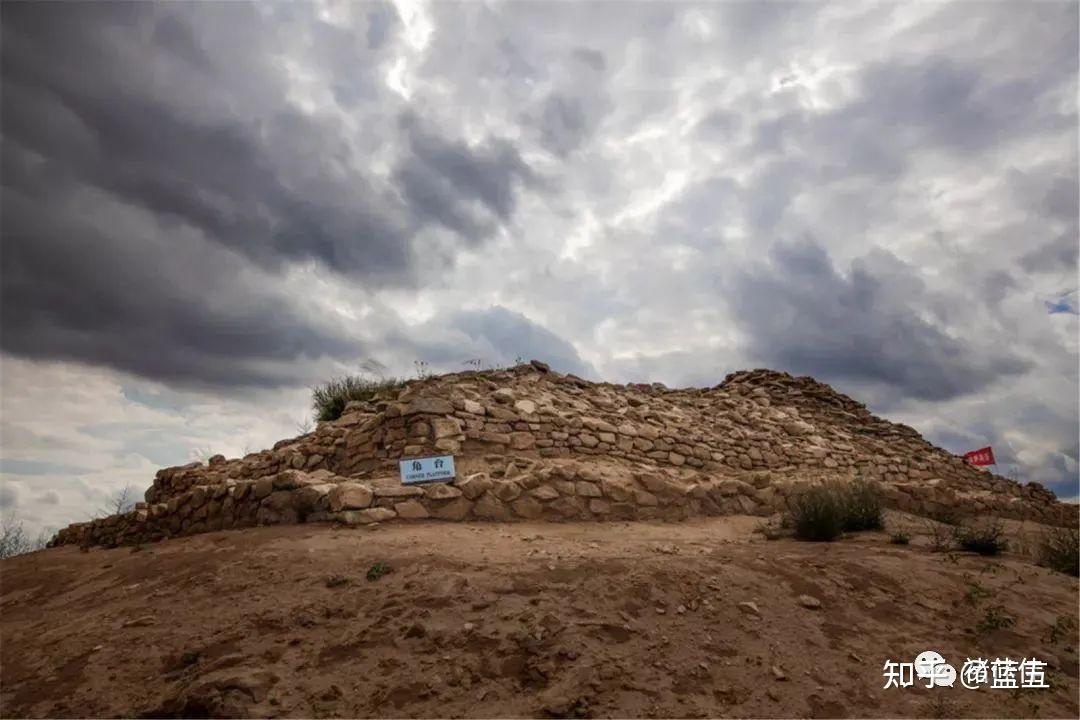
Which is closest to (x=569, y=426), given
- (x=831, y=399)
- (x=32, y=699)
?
(x=32, y=699)

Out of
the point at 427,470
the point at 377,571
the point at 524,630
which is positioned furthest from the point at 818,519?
the point at 377,571

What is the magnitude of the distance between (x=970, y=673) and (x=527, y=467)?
16.5 ft

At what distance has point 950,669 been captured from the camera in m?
4.64

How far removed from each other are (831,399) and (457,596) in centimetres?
1317

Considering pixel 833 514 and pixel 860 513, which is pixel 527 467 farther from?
pixel 860 513

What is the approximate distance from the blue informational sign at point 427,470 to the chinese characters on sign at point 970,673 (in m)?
4.91

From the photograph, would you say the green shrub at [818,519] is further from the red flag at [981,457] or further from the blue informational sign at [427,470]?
the red flag at [981,457]

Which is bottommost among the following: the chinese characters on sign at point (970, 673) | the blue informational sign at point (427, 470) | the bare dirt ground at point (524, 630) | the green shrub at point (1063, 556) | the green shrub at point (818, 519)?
the chinese characters on sign at point (970, 673)

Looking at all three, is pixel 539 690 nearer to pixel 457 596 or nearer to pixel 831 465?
pixel 457 596

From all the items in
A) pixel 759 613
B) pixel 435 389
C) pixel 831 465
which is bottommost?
pixel 759 613

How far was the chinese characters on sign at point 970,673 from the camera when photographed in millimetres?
4488

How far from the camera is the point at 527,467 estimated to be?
8.30 m

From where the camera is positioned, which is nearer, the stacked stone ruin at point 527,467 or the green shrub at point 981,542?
the green shrub at point 981,542

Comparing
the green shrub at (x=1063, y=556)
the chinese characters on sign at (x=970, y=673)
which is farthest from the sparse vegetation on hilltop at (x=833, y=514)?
the chinese characters on sign at (x=970, y=673)
